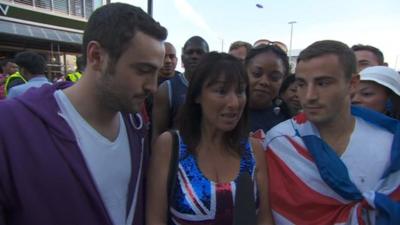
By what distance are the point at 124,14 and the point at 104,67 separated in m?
0.25

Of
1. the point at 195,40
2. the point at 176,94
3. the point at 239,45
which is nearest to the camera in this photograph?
the point at 176,94

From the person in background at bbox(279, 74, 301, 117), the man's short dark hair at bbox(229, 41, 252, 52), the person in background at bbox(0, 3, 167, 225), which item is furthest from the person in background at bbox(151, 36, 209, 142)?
the man's short dark hair at bbox(229, 41, 252, 52)

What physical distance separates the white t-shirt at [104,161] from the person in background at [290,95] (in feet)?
4.84

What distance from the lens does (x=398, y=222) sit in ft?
4.48

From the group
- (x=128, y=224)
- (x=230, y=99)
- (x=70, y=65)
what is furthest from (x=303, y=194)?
(x=70, y=65)

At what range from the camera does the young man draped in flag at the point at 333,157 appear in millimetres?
1425

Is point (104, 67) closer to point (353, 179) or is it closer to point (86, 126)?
point (86, 126)

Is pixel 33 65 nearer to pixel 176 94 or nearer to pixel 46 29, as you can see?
pixel 176 94

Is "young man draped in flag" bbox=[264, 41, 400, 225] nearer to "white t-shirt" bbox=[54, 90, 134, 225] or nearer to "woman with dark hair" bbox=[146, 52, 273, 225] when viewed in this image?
"woman with dark hair" bbox=[146, 52, 273, 225]

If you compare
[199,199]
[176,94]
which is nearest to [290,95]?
[176,94]

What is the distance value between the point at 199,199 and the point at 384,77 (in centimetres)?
150

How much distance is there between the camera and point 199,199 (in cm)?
150

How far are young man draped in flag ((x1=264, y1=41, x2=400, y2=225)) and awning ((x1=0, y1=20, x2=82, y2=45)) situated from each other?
14.9 m

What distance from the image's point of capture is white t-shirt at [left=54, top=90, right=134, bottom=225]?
4.27 ft
